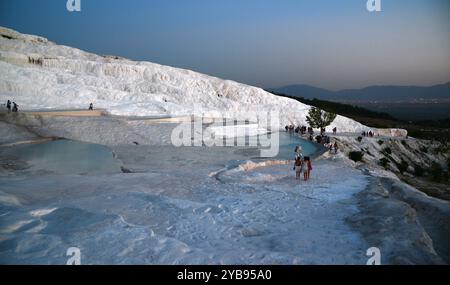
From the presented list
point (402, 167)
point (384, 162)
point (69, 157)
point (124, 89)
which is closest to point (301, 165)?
point (69, 157)

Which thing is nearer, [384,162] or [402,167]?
[384,162]

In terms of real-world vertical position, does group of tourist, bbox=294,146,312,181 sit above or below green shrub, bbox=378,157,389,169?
above

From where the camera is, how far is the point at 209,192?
8.88 metres

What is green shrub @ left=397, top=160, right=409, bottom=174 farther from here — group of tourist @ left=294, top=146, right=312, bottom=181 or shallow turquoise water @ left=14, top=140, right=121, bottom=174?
shallow turquoise water @ left=14, top=140, right=121, bottom=174

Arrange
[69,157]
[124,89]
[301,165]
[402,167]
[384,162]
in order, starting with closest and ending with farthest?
1. [301,165]
2. [69,157]
3. [384,162]
4. [402,167]
5. [124,89]

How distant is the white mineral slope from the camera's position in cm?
3059

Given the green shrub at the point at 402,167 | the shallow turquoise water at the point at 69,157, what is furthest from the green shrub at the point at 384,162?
the shallow turquoise water at the point at 69,157

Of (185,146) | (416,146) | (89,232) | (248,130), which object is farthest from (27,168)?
(416,146)

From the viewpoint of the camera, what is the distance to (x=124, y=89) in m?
37.6

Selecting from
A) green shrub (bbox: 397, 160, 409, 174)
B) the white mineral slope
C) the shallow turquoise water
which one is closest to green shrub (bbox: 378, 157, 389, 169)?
green shrub (bbox: 397, 160, 409, 174)

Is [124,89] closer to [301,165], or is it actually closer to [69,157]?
[69,157]

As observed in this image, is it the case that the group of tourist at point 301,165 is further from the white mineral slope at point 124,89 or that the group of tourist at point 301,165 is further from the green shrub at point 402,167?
the green shrub at point 402,167

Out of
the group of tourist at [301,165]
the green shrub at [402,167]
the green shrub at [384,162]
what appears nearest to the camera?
the group of tourist at [301,165]

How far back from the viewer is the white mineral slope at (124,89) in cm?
3059
